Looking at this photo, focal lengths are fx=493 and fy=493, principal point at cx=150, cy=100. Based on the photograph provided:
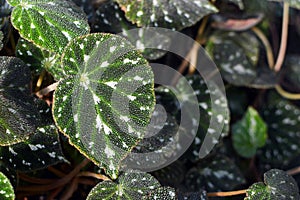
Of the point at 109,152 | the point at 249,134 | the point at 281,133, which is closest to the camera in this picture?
the point at 109,152

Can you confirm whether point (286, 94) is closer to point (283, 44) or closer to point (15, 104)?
point (283, 44)

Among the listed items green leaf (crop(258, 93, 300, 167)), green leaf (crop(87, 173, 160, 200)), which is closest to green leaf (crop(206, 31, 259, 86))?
green leaf (crop(258, 93, 300, 167))

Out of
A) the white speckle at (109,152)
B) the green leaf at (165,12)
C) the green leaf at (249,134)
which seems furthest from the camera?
the green leaf at (249,134)

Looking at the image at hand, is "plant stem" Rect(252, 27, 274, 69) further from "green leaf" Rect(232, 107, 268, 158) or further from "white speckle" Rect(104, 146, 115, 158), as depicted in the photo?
"white speckle" Rect(104, 146, 115, 158)

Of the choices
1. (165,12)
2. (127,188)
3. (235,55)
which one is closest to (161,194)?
(127,188)

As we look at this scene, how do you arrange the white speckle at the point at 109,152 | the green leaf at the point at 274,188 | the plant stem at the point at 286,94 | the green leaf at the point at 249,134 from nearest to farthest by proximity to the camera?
the white speckle at the point at 109,152, the green leaf at the point at 274,188, the green leaf at the point at 249,134, the plant stem at the point at 286,94

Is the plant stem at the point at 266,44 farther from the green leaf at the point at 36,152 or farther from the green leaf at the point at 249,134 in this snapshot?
the green leaf at the point at 36,152

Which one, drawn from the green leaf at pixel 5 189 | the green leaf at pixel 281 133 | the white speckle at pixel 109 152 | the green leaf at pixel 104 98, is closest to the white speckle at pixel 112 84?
the green leaf at pixel 104 98
